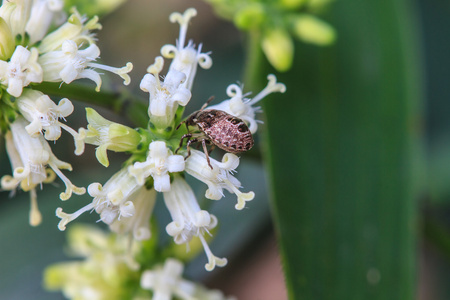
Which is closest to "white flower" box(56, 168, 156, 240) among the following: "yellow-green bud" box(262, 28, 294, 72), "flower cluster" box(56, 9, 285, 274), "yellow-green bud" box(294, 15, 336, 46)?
"flower cluster" box(56, 9, 285, 274)

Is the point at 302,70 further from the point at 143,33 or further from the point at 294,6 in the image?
the point at 143,33

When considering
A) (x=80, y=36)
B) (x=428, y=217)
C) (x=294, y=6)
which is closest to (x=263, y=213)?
(x=428, y=217)

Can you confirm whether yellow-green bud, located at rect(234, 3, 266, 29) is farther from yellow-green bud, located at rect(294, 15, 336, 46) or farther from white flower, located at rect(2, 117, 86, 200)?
white flower, located at rect(2, 117, 86, 200)

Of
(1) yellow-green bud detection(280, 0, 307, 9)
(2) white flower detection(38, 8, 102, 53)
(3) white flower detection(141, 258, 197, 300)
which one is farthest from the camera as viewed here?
(1) yellow-green bud detection(280, 0, 307, 9)

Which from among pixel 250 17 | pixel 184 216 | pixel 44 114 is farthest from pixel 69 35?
pixel 250 17

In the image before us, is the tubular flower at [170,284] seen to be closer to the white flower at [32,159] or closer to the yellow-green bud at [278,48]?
the white flower at [32,159]

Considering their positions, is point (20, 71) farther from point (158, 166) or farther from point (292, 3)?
point (292, 3)
